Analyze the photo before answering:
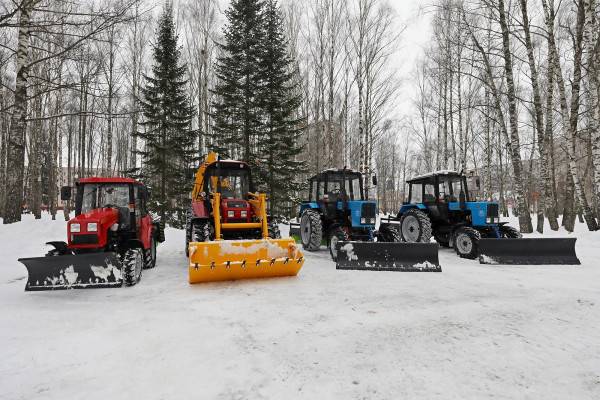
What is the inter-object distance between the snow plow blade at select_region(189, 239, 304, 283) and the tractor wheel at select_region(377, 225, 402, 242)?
4.14 metres

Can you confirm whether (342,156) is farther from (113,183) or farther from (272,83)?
(113,183)

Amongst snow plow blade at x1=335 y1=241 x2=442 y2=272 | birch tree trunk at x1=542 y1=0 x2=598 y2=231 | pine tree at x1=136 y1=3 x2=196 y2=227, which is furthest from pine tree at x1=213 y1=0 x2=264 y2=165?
birch tree trunk at x1=542 y1=0 x2=598 y2=231

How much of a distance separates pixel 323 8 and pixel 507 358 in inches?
839

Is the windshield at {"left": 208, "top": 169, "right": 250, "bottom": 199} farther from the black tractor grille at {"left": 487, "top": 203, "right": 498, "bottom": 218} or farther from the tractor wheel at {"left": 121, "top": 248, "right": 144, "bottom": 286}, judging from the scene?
the black tractor grille at {"left": 487, "top": 203, "right": 498, "bottom": 218}

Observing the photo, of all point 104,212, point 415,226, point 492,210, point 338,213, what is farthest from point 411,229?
point 104,212

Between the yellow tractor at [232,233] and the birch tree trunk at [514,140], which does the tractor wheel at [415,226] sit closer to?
the yellow tractor at [232,233]

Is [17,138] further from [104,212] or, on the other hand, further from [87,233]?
[87,233]

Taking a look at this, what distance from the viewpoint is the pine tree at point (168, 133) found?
17766mm

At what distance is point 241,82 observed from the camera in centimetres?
1792

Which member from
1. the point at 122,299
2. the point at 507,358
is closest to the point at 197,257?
the point at 122,299

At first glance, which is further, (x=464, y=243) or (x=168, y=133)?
(x=168, y=133)

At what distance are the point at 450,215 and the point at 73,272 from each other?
9062 mm

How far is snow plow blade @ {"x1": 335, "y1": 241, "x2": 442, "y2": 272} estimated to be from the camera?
6.81 metres

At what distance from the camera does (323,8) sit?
19.7 meters
